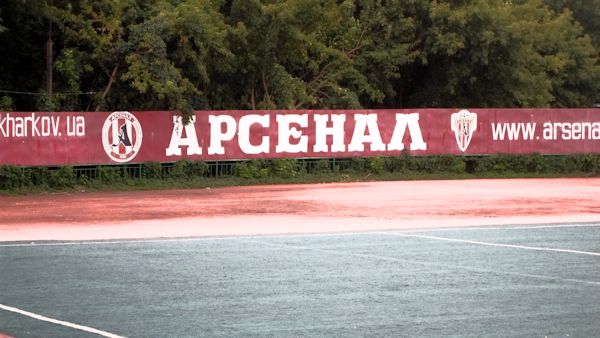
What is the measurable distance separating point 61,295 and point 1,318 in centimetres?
157

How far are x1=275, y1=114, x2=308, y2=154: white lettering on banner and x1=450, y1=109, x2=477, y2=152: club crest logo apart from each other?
6.05 m

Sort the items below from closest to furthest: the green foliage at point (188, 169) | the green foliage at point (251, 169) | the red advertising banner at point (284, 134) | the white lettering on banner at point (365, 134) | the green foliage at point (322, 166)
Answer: the red advertising banner at point (284, 134) → the green foliage at point (188, 169) → the green foliage at point (251, 169) → the green foliage at point (322, 166) → the white lettering on banner at point (365, 134)

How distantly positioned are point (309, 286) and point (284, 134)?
2344cm

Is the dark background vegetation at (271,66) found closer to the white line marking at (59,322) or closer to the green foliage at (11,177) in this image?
the green foliage at (11,177)

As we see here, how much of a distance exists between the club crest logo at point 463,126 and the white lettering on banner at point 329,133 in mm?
4549

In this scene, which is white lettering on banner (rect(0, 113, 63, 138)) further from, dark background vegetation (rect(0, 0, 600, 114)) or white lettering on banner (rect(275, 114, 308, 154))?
white lettering on banner (rect(275, 114, 308, 154))

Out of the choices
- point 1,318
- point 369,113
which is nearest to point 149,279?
point 1,318

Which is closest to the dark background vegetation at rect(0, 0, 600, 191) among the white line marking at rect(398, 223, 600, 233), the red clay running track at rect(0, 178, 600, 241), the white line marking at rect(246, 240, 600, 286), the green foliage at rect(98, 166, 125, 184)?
the green foliage at rect(98, 166, 125, 184)

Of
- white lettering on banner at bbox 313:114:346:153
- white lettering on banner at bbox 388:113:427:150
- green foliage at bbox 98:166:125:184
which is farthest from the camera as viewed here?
white lettering on banner at bbox 388:113:427:150

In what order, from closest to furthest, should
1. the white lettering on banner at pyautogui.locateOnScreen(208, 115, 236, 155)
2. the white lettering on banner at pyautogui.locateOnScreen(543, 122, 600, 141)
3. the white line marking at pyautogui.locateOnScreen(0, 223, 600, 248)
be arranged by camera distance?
the white line marking at pyautogui.locateOnScreen(0, 223, 600, 248) < the white lettering on banner at pyautogui.locateOnScreen(208, 115, 236, 155) < the white lettering on banner at pyautogui.locateOnScreen(543, 122, 600, 141)

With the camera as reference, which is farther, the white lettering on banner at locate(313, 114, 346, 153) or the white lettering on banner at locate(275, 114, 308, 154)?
the white lettering on banner at locate(313, 114, 346, 153)

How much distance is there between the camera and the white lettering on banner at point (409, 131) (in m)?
39.1

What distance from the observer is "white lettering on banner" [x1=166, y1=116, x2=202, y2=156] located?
35219mm

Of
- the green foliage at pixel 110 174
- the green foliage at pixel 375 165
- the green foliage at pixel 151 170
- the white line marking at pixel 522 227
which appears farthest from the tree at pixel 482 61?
the white line marking at pixel 522 227
